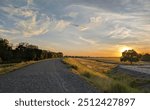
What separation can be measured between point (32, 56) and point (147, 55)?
93.1m

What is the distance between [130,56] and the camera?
155 meters

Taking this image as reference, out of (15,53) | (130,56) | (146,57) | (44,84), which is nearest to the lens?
(44,84)

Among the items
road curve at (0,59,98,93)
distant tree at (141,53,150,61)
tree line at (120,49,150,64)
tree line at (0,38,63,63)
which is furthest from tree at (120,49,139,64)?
road curve at (0,59,98,93)

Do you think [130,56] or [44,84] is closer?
[44,84]

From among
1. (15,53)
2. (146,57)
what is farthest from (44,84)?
(146,57)

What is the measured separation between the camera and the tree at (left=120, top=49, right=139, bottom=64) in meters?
148

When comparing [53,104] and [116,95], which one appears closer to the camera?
[53,104]

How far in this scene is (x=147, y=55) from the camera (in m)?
182

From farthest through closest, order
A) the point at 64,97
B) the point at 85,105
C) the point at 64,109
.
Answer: the point at 64,97, the point at 85,105, the point at 64,109

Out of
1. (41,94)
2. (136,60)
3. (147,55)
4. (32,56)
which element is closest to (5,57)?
(32,56)

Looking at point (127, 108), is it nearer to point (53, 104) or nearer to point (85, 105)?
point (85, 105)

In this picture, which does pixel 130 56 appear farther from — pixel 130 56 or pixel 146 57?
pixel 146 57

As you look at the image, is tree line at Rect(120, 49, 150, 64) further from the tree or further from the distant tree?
the distant tree

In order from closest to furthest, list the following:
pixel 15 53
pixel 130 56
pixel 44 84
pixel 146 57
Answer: pixel 44 84, pixel 15 53, pixel 130 56, pixel 146 57
